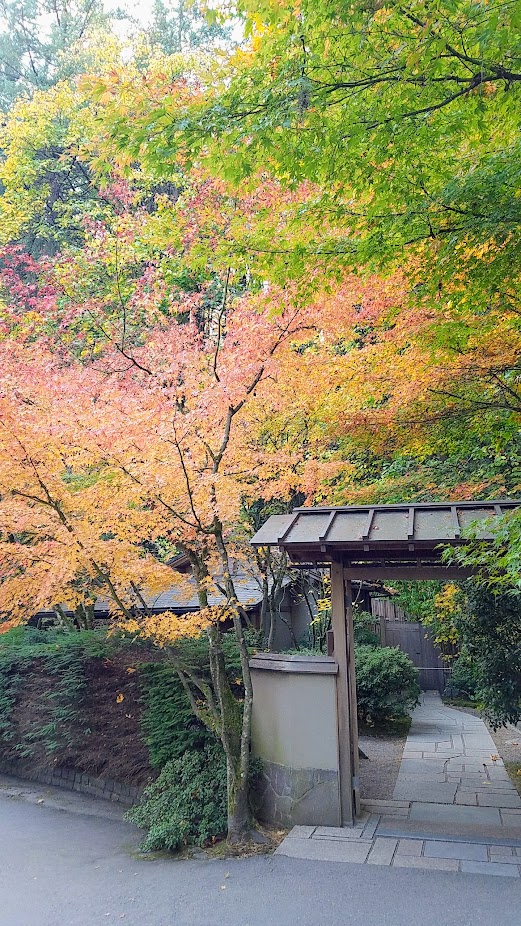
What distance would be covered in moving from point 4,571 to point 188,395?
3523 mm

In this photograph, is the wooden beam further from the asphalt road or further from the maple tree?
the asphalt road

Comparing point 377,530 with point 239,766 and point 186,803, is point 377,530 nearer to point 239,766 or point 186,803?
point 239,766

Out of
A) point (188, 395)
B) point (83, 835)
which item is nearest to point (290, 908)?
point (83, 835)

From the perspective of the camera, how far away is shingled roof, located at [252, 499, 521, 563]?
18.7ft

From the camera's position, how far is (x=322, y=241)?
4852 mm

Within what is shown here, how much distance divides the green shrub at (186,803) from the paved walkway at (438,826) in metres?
0.82

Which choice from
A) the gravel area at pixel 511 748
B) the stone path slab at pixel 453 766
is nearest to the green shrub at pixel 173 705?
the stone path slab at pixel 453 766

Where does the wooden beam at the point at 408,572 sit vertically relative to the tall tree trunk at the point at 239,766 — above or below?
above

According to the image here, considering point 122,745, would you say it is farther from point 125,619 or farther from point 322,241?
point 322,241

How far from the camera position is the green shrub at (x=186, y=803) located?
582 centimetres

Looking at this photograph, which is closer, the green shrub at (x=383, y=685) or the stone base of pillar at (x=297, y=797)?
the stone base of pillar at (x=297, y=797)

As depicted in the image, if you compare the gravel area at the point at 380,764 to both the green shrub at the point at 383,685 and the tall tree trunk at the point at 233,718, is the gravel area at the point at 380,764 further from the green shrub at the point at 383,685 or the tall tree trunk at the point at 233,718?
the tall tree trunk at the point at 233,718

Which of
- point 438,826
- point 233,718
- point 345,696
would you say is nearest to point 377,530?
point 345,696

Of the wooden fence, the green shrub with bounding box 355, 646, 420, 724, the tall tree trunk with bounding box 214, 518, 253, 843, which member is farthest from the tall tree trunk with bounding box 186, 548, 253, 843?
the wooden fence
